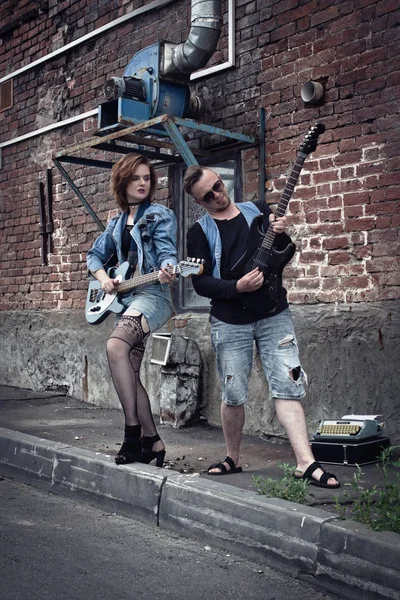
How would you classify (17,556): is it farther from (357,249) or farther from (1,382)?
(1,382)

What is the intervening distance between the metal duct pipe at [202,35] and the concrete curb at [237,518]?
3338mm

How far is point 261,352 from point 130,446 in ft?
3.31

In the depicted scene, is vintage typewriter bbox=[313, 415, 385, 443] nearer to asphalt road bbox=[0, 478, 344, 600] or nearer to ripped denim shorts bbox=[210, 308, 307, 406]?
ripped denim shorts bbox=[210, 308, 307, 406]

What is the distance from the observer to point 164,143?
23.9ft

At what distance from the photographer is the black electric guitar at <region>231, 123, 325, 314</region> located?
4.63m

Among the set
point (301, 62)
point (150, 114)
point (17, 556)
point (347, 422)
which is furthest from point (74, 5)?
point (17, 556)

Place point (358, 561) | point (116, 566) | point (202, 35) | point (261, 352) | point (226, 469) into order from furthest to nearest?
point (202, 35) → point (226, 469) → point (261, 352) → point (116, 566) → point (358, 561)

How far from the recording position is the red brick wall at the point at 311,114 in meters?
5.80

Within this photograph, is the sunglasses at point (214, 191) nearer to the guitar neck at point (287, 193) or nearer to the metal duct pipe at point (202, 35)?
the guitar neck at point (287, 193)

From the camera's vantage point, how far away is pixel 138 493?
4812 millimetres

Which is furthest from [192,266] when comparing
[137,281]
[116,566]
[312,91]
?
[312,91]

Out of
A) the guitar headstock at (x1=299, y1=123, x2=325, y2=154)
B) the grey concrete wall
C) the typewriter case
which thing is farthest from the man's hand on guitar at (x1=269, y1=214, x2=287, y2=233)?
the typewriter case

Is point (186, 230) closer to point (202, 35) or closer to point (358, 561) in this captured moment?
point (202, 35)

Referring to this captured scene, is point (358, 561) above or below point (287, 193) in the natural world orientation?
below
